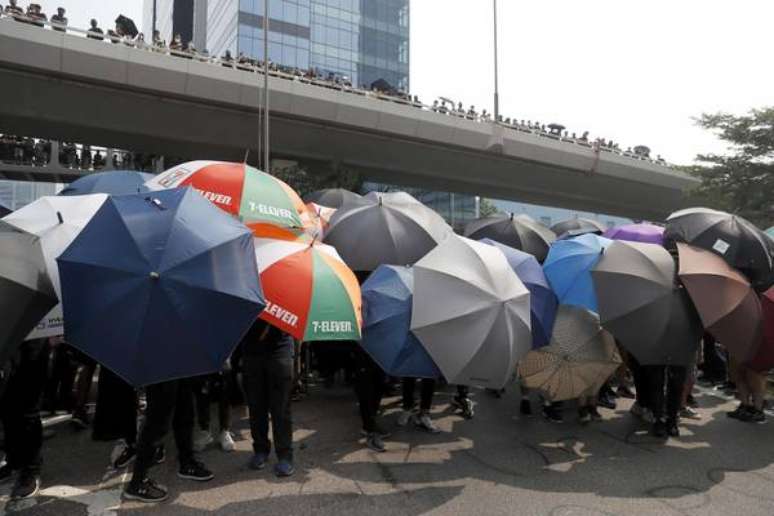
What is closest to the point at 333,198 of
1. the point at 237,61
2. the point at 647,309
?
the point at 647,309

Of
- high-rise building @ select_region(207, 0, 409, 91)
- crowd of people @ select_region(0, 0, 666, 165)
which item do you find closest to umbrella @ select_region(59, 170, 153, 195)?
crowd of people @ select_region(0, 0, 666, 165)

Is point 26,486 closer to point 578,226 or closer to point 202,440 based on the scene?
point 202,440

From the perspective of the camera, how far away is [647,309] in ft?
17.4

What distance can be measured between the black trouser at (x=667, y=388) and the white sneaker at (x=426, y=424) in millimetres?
2391

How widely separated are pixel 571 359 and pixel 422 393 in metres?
1.62

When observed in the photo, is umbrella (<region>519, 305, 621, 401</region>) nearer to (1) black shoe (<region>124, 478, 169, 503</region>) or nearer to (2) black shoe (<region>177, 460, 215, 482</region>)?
(2) black shoe (<region>177, 460, 215, 482</region>)

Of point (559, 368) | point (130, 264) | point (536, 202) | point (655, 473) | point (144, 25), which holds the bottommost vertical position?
point (655, 473)

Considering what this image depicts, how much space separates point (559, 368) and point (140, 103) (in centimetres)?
1919

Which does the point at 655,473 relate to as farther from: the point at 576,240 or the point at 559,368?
the point at 576,240

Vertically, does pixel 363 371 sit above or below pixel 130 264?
below

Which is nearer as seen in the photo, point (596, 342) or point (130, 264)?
point (130, 264)

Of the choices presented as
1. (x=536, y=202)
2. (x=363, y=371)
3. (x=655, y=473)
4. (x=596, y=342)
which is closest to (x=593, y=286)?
(x=596, y=342)

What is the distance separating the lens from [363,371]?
18.0 ft

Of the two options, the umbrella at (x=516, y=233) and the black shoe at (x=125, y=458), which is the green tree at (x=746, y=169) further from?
the black shoe at (x=125, y=458)
